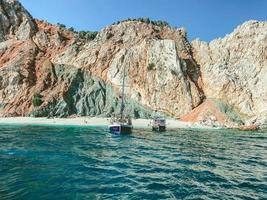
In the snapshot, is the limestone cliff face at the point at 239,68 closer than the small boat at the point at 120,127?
No

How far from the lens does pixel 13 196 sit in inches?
779

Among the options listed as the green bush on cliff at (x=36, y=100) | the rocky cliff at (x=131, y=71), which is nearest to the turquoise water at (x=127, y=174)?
the green bush on cliff at (x=36, y=100)

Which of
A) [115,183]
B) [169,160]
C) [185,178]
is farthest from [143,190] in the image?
[169,160]

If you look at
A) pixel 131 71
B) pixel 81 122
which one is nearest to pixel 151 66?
pixel 131 71

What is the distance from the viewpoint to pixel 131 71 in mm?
120438

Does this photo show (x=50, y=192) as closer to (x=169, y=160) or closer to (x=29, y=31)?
(x=169, y=160)

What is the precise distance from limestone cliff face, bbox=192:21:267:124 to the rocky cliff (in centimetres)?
32

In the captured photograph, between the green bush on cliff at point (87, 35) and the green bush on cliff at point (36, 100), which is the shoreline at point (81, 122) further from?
the green bush on cliff at point (87, 35)

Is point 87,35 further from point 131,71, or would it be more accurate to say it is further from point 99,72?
point 131,71

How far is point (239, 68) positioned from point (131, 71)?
37937 mm

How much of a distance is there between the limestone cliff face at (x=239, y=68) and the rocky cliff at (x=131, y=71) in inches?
12.5

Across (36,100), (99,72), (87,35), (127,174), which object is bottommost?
(127,174)

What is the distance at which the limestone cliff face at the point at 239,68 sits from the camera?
4392 inches

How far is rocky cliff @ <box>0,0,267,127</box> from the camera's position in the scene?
108875mm
